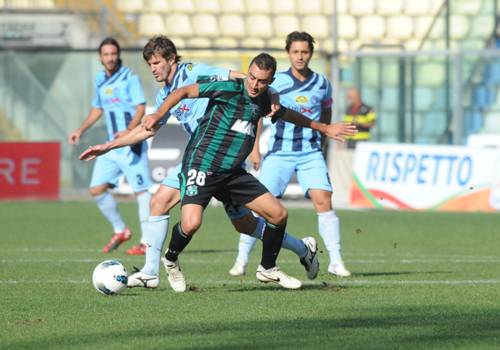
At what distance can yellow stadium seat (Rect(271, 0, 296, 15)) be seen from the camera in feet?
101

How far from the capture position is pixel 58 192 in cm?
2369

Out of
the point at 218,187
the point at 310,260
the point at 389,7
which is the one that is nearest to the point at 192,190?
the point at 218,187

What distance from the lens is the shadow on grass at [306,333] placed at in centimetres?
705

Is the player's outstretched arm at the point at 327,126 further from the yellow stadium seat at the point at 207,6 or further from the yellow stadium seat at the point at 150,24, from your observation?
the yellow stadium seat at the point at 207,6

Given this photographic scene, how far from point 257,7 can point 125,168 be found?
17.2m

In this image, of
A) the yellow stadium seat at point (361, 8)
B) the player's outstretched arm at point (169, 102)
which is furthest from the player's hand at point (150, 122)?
the yellow stadium seat at point (361, 8)

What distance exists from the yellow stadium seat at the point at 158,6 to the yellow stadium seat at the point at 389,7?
5065 millimetres

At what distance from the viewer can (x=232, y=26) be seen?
101ft

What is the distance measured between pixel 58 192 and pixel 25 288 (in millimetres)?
13796

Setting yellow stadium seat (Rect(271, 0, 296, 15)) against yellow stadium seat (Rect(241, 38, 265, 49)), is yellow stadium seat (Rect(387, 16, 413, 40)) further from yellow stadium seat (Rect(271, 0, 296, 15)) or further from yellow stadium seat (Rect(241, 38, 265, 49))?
yellow stadium seat (Rect(241, 38, 265, 49))

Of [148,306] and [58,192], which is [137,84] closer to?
[148,306]

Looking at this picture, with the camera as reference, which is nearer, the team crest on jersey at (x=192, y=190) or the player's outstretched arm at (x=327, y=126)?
the team crest on jersey at (x=192, y=190)

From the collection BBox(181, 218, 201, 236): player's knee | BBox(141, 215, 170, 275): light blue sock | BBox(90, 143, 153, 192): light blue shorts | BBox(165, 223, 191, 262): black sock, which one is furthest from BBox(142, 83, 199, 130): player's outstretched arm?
BBox(90, 143, 153, 192): light blue shorts

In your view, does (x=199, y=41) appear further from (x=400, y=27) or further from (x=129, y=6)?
(x=400, y=27)
